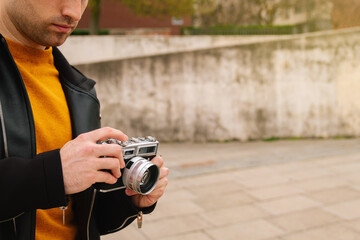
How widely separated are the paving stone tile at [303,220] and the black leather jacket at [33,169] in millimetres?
2683

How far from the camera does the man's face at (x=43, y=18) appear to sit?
1.17m

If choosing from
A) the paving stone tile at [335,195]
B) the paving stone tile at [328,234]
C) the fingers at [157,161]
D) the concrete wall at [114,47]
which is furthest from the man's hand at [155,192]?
the concrete wall at [114,47]

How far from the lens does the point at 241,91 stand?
8.85m

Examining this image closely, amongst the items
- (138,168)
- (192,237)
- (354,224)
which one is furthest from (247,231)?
(138,168)

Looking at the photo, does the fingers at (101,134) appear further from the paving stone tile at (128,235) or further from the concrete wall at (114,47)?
the concrete wall at (114,47)

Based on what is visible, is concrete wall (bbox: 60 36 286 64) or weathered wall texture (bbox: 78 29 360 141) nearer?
weathered wall texture (bbox: 78 29 360 141)

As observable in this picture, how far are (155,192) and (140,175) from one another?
22 cm

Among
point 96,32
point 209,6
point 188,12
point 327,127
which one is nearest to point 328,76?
point 327,127

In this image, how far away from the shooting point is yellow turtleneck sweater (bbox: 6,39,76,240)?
1.28m

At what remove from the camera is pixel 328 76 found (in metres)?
9.15

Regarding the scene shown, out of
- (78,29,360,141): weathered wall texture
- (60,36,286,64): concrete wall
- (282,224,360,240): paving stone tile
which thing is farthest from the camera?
(60,36,286,64): concrete wall

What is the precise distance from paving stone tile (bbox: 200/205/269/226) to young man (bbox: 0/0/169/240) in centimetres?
256

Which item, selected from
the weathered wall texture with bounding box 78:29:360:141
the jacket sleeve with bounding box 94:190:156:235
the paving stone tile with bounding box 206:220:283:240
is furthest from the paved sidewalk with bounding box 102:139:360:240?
the jacket sleeve with bounding box 94:190:156:235

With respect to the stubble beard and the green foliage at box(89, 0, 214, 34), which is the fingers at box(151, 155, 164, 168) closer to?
the stubble beard
